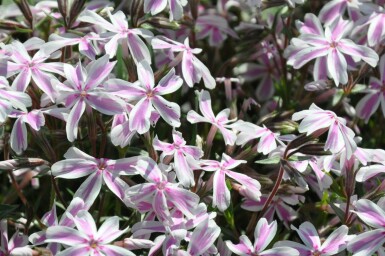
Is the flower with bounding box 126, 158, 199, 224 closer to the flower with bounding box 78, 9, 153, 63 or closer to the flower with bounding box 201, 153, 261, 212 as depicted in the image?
the flower with bounding box 201, 153, 261, 212

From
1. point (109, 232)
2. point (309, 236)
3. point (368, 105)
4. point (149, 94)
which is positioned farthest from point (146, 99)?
point (368, 105)

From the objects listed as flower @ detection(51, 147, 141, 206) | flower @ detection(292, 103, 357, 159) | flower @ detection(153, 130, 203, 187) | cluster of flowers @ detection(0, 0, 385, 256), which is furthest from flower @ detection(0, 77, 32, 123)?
flower @ detection(292, 103, 357, 159)

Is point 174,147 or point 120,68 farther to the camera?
point 120,68

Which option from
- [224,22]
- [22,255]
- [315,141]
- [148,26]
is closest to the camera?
[22,255]

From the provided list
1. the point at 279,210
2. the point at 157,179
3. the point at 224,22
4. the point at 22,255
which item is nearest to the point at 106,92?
the point at 157,179

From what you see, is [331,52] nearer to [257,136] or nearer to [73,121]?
[257,136]

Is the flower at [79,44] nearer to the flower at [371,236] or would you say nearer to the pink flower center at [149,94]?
the pink flower center at [149,94]

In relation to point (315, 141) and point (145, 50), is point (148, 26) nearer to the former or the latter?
point (145, 50)
